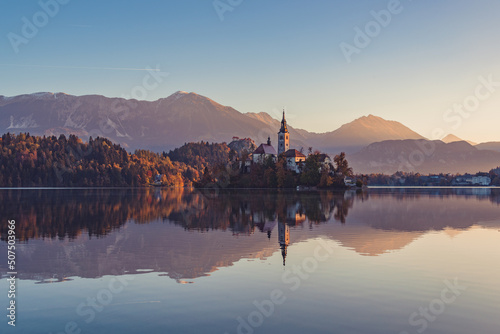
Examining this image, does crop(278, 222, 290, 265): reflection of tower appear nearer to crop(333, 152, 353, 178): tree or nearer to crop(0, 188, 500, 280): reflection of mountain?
crop(0, 188, 500, 280): reflection of mountain

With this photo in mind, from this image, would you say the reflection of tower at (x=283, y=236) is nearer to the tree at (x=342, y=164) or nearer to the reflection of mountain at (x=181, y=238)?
the reflection of mountain at (x=181, y=238)

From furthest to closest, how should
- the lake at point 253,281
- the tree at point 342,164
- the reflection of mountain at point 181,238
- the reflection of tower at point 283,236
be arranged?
the tree at point 342,164, the reflection of tower at point 283,236, the reflection of mountain at point 181,238, the lake at point 253,281

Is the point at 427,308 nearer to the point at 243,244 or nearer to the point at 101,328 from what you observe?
the point at 101,328

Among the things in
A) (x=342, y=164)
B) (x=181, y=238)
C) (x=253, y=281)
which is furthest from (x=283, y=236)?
(x=342, y=164)

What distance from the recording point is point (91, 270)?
969 inches

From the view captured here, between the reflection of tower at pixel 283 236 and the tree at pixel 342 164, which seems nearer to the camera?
the reflection of tower at pixel 283 236

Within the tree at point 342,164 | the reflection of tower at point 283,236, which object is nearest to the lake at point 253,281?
the reflection of tower at point 283,236

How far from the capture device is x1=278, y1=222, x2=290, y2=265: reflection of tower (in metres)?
32.5

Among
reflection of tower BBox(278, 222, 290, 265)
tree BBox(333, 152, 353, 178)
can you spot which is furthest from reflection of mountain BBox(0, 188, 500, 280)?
tree BBox(333, 152, 353, 178)

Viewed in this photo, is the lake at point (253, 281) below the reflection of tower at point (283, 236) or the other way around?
below

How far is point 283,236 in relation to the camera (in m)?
39.1

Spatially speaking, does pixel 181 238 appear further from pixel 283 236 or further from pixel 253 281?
pixel 253 281

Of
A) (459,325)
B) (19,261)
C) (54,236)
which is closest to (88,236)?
(54,236)

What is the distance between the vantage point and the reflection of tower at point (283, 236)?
107ft
